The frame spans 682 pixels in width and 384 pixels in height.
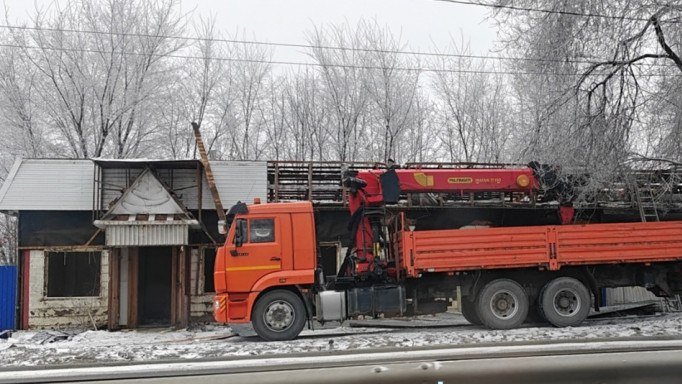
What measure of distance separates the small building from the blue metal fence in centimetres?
26

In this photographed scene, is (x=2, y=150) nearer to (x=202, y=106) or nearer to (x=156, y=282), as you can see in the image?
(x=202, y=106)

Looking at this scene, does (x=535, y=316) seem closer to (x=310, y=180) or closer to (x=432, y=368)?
(x=310, y=180)

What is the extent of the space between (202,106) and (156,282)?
1058 cm

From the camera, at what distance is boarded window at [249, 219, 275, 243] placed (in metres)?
12.4

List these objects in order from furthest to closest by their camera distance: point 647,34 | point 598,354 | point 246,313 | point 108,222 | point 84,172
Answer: point 84,172 < point 108,222 < point 246,313 < point 647,34 < point 598,354

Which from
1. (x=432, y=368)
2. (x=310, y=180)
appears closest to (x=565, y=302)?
(x=310, y=180)

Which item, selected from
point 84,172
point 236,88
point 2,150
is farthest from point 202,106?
point 84,172

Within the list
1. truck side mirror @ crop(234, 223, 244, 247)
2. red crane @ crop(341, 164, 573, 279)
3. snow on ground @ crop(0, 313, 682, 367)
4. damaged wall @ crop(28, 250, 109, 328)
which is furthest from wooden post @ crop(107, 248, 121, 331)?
red crane @ crop(341, 164, 573, 279)

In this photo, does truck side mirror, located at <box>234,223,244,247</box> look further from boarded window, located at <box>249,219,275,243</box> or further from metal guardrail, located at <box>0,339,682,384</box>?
metal guardrail, located at <box>0,339,682,384</box>

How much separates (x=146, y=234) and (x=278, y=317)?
5.20m

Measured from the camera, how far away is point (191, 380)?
202 cm

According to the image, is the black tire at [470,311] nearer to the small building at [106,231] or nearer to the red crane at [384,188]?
the red crane at [384,188]

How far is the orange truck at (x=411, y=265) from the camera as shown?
12.1 meters

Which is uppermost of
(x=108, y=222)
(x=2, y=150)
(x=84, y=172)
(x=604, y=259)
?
(x=2, y=150)
